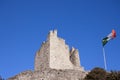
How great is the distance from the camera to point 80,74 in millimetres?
35094

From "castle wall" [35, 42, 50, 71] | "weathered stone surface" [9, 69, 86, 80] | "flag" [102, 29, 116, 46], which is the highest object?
"castle wall" [35, 42, 50, 71]

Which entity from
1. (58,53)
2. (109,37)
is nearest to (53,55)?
(58,53)

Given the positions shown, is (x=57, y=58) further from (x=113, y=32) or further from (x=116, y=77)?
(x=116, y=77)

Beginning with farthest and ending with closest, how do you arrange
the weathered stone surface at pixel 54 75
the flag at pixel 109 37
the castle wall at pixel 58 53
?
the castle wall at pixel 58 53 → the flag at pixel 109 37 → the weathered stone surface at pixel 54 75

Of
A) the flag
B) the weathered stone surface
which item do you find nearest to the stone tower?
the flag

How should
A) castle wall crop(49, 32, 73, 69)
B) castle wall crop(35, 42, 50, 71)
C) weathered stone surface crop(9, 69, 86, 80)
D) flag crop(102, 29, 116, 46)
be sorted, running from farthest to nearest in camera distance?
castle wall crop(35, 42, 50, 71) < castle wall crop(49, 32, 73, 69) < flag crop(102, 29, 116, 46) < weathered stone surface crop(9, 69, 86, 80)

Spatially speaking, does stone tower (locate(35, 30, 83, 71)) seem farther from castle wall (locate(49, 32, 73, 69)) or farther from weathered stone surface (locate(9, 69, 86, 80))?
weathered stone surface (locate(9, 69, 86, 80))

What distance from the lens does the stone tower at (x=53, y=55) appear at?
1839 inches

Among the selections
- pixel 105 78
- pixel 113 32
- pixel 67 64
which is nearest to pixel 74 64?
pixel 67 64

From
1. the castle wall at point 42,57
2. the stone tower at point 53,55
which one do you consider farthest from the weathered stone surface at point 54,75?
the castle wall at point 42,57

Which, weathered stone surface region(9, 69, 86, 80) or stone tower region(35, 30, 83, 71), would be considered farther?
stone tower region(35, 30, 83, 71)

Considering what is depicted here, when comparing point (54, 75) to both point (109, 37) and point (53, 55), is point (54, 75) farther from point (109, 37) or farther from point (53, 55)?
point (53, 55)

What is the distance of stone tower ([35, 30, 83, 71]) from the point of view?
46719 millimetres

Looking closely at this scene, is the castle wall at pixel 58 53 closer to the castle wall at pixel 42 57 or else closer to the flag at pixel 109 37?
the castle wall at pixel 42 57
